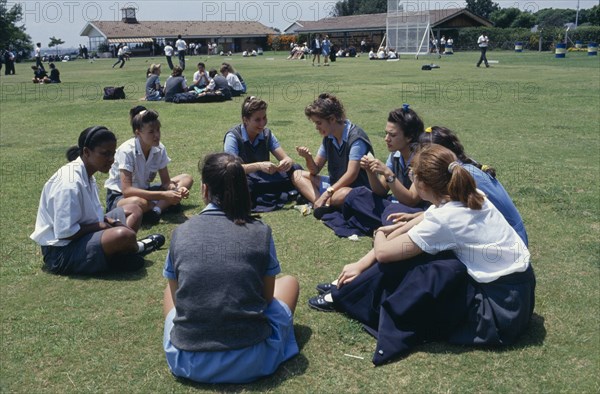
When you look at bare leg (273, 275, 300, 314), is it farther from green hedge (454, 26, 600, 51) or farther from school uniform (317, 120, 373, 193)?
green hedge (454, 26, 600, 51)

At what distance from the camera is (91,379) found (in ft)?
12.0

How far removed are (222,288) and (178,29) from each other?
86.8m

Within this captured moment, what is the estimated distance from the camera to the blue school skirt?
345 cm

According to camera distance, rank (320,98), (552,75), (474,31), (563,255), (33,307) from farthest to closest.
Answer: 1. (474,31)
2. (552,75)
3. (320,98)
4. (563,255)
5. (33,307)

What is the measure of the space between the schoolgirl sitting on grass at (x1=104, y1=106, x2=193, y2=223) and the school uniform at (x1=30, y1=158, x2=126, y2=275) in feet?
3.64

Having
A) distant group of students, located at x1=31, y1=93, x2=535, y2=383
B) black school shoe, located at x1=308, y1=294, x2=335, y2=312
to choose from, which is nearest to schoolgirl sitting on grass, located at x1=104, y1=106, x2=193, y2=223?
distant group of students, located at x1=31, y1=93, x2=535, y2=383

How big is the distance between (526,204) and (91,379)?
5.34 meters

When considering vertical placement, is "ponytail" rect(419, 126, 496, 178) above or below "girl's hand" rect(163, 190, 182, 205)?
above

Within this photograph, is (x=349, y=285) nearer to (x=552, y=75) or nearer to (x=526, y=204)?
(x=526, y=204)

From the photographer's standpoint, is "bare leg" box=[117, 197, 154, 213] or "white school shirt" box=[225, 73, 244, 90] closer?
"bare leg" box=[117, 197, 154, 213]

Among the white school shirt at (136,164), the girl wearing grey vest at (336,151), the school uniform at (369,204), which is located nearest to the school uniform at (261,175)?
the girl wearing grey vest at (336,151)

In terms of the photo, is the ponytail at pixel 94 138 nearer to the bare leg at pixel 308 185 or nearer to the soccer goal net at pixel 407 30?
the bare leg at pixel 308 185

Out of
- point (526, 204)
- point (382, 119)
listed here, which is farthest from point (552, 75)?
point (526, 204)

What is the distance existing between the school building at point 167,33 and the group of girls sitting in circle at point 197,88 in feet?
187
